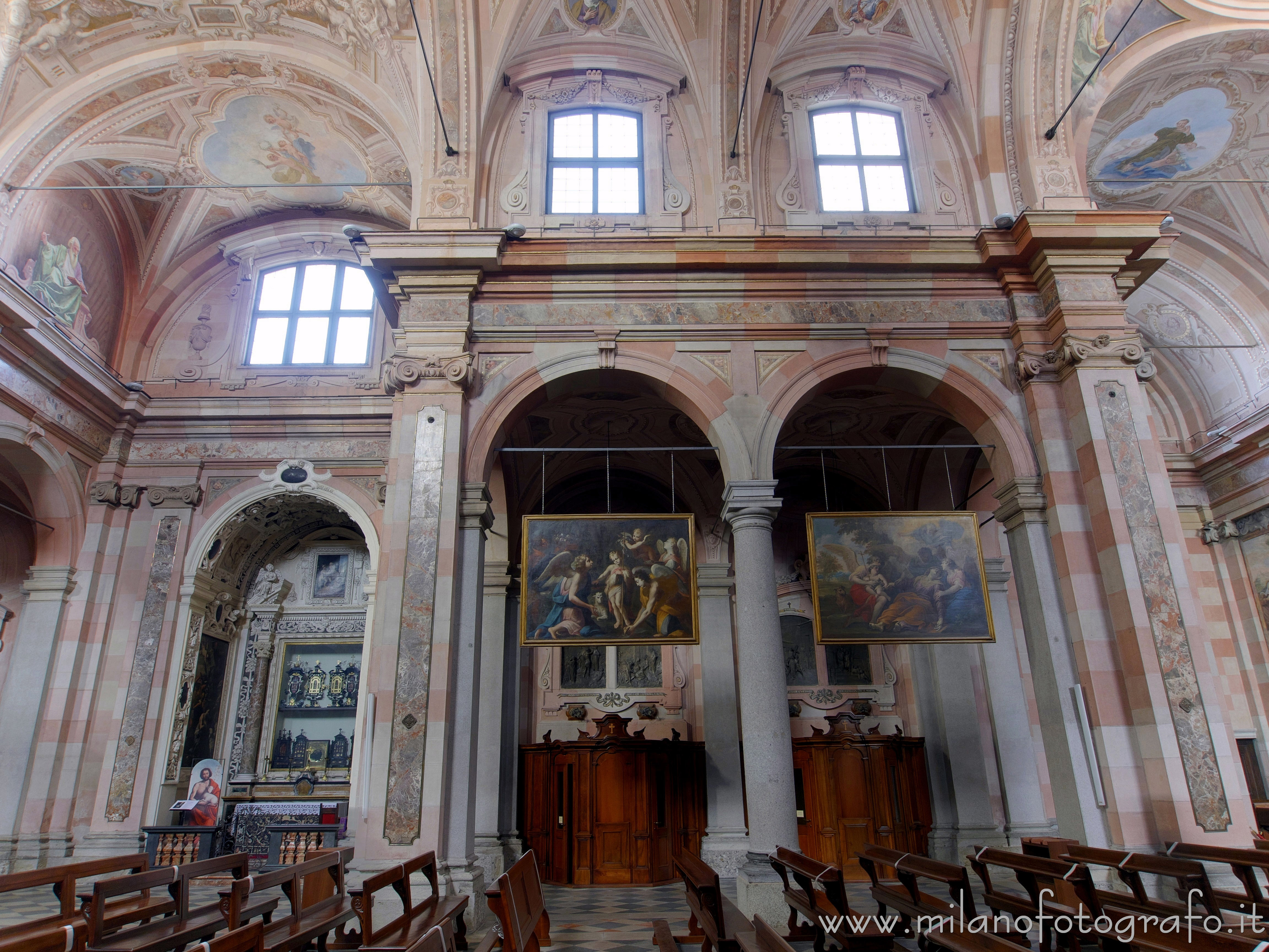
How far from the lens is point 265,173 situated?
14.9m

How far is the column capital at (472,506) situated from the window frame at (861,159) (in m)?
6.32

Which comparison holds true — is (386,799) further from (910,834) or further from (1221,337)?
(1221,337)

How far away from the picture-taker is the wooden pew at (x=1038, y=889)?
17.4 ft

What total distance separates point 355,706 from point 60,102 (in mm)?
10802

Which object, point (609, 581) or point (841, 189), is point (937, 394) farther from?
point (609, 581)

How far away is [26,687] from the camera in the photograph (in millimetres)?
12492

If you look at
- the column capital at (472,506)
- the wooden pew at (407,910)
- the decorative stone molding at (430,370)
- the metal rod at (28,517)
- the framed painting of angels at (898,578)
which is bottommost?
the wooden pew at (407,910)

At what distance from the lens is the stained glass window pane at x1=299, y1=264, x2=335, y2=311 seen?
52.2 ft

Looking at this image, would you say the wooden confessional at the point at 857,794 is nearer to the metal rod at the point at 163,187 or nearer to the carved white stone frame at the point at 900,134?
the carved white stone frame at the point at 900,134

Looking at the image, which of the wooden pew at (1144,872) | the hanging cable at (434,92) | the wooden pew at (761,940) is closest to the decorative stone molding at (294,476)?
the hanging cable at (434,92)

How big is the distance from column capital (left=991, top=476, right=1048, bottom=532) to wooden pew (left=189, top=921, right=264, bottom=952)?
8.80 metres

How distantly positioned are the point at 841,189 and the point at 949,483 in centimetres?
458

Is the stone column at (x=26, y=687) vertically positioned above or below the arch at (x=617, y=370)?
below

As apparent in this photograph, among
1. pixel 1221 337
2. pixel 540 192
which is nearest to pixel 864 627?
pixel 540 192
